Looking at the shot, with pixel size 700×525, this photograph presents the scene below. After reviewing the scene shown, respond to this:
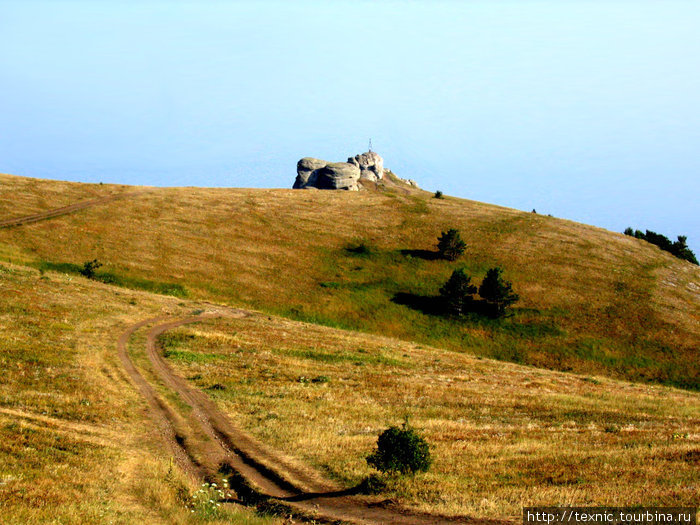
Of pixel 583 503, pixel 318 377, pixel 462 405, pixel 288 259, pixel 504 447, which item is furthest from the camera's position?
pixel 288 259

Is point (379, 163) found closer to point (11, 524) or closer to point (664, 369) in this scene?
point (664, 369)

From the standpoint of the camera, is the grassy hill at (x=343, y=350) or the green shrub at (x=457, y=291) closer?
the grassy hill at (x=343, y=350)

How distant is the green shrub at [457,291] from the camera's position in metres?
64.2

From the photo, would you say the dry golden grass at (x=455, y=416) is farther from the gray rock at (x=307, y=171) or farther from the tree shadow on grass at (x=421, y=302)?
the gray rock at (x=307, y=171)

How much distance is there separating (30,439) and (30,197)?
3232 inches

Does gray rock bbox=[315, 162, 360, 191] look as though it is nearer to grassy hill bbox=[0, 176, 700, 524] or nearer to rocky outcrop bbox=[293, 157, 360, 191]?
rocky outcrop bbox=[293, 157, 360, 191]

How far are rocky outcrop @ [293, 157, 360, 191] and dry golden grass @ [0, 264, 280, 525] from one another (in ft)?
A: 353

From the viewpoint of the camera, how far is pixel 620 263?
270ft

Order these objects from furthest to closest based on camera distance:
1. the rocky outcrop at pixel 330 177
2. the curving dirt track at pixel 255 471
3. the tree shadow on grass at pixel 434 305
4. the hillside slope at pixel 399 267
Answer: the rocky outcrop at pixel 330 177
the tree shadow on grass at pixel 434 305
the hillside slope at pixel 399 267
the curving dirt track at pixel 255 471

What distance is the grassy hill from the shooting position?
17062 mm

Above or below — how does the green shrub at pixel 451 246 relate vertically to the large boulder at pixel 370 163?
below

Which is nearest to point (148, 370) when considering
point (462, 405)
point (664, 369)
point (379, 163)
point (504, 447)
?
point (462, 405)

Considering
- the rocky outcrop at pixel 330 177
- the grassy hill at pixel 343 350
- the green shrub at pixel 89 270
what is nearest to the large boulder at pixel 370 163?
the rocky outcrop at pixel 330 177

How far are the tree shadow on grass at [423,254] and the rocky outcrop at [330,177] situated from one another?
66.7 m
